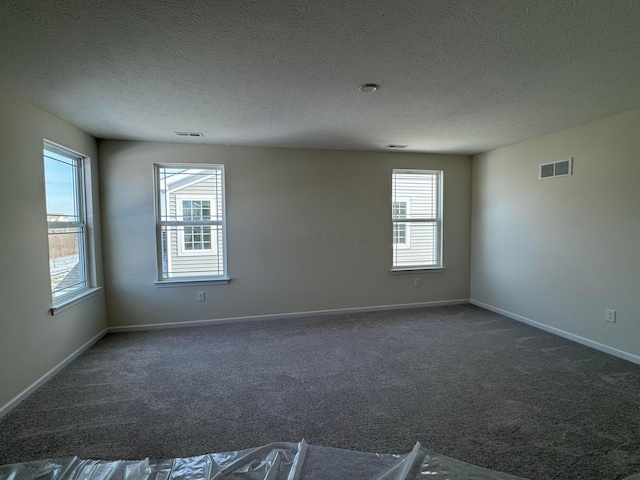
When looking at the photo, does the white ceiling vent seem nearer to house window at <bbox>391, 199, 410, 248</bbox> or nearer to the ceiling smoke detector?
house window at <bbox>391, 199, 410, 248</bbox>

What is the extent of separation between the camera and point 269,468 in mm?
1681

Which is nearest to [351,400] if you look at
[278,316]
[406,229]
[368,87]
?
[278,316]

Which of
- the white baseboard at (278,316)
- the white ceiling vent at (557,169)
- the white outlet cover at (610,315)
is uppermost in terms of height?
the white ceiling vent at (557,169)

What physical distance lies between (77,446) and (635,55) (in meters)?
4.09

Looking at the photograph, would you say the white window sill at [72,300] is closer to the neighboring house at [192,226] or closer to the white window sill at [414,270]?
the neighboring house at [192,226]

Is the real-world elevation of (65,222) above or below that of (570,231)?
above

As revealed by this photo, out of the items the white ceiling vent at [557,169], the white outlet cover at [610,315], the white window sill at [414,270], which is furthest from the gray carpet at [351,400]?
the white ceiling vent at [557,169]

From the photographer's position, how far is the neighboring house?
4.05 meters

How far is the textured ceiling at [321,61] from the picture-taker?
1.52 metres

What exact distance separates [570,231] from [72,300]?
5.28m

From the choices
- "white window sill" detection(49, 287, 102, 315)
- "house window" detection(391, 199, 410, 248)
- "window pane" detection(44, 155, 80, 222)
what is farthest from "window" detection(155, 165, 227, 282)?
"house window" detection(391, 199, 410, 248)

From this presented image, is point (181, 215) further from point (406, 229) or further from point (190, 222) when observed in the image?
point (406, 229)

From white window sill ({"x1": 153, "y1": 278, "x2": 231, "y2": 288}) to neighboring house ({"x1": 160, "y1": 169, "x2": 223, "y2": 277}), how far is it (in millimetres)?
102

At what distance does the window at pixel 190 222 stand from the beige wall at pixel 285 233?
0.13 meters
